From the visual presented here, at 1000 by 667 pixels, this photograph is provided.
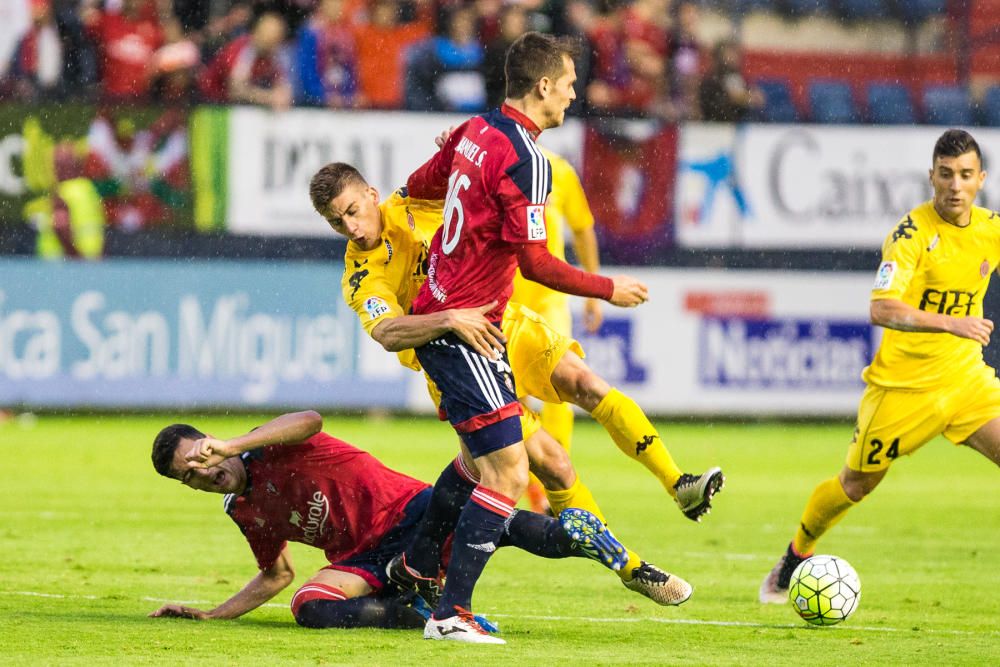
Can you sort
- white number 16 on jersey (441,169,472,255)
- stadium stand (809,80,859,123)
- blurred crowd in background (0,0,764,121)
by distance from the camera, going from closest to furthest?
white number 16 on jersey (441,169,472,255)
blurred crowd in background (0,0,764,121)
stadium stand (809,80,859,123)

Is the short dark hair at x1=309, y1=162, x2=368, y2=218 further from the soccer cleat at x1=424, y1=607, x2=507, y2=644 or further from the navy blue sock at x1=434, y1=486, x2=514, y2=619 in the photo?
the soccer cleat at x1=424, y1=607, x2=507, y2=644

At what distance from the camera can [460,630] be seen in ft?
20.1

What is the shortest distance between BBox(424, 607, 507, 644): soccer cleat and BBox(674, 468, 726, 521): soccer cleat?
1.05m

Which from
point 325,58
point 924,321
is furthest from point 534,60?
point 325,58

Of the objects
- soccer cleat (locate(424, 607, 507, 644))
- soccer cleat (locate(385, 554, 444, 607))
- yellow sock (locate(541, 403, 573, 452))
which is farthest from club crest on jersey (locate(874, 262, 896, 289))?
soccer cleat (locate(424, 607, 507, 644))

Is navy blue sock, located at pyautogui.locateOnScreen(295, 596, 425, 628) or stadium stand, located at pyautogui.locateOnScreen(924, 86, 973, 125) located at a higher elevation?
stadium stand, located at pyautogui.locateOnScreen(924, 86, 973, 125)

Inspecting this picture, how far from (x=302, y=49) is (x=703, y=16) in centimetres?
539

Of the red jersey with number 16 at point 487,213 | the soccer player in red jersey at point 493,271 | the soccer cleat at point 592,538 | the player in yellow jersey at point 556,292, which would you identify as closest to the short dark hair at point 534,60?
the soccer player in red jersey at point 493,271

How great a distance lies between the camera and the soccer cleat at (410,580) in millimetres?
6535

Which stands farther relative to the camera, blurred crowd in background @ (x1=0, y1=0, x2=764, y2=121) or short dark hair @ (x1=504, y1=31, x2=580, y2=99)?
blurred crowd in background @ (x1=0, y1=0, x2=764, y2=121)

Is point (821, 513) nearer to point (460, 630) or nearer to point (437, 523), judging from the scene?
point (437, 523)

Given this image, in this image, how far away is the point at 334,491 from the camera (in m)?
6.64

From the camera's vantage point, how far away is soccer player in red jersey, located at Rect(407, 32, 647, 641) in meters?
6.12

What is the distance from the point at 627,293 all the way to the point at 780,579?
2176 millimetres
